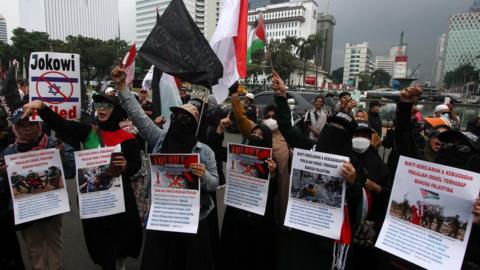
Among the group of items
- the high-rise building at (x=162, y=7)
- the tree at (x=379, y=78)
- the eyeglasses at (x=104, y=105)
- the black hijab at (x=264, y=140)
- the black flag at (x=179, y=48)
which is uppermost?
the high-rise building at (x=162, y=7)

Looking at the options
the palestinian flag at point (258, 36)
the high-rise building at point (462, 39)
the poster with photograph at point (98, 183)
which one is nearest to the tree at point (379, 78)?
the high-rise building at point (462, 39)

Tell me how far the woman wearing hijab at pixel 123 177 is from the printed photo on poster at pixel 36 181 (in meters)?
0.40

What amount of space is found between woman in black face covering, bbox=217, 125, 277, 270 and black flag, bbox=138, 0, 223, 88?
0.90 m

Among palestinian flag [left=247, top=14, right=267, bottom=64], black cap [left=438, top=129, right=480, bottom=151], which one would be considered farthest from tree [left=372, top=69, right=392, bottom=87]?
black cap [left=438, top=129, right=480, bottom=151]

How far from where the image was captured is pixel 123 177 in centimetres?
298

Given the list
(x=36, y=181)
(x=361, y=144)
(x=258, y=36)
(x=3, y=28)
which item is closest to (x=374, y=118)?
(x=258, y=36)

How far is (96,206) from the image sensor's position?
2773 millimetres

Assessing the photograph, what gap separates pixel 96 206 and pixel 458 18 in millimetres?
159779

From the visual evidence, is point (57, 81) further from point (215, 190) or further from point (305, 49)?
point (305, 49)

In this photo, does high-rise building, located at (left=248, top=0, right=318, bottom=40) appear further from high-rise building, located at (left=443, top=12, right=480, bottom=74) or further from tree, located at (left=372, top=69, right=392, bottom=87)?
high-rise building, located at (left=443, top=12, right=480, bottom=74)

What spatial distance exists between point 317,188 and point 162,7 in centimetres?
8760

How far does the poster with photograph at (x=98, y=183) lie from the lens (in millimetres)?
2727

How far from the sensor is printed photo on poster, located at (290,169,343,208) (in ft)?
7.55

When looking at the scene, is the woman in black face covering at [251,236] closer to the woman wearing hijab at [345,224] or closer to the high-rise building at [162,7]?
the woman wearing hijab at [345,224]
